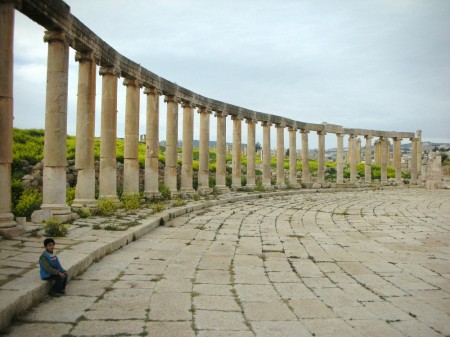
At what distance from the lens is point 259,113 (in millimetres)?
26531

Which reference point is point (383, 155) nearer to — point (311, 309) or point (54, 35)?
point (54, 35)

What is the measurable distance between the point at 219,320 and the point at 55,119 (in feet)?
26.7

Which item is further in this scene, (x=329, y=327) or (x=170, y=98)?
(x=170, y=98)

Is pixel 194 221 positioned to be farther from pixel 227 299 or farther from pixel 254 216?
pixel 227 299

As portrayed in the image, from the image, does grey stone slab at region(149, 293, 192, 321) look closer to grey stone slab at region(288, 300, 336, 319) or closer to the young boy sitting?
the young boy sitting

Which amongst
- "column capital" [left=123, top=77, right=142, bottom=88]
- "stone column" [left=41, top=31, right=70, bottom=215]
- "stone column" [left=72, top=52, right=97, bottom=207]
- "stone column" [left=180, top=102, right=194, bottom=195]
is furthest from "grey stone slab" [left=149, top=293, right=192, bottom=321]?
"stone column" [left=180, top=102, right=194, bottom=195]

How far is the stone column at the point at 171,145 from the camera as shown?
18953 millimetres

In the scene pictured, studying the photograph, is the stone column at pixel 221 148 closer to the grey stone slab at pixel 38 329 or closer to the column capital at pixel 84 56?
the column capital at pixel 84 56

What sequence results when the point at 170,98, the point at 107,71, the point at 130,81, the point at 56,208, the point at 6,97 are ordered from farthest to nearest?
the point at 170,98
the point at 130,81
the point at 107,71
the point at 56,208
the point at 6,97

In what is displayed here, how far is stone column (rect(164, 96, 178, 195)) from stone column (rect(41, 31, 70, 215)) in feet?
26.8

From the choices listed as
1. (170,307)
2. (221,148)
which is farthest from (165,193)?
(170,307)

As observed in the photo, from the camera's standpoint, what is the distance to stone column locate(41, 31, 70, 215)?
10.8m

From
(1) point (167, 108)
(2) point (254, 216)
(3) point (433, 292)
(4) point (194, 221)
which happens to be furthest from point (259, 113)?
(3) point (433, 292)

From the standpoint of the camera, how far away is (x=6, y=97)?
8539mm
